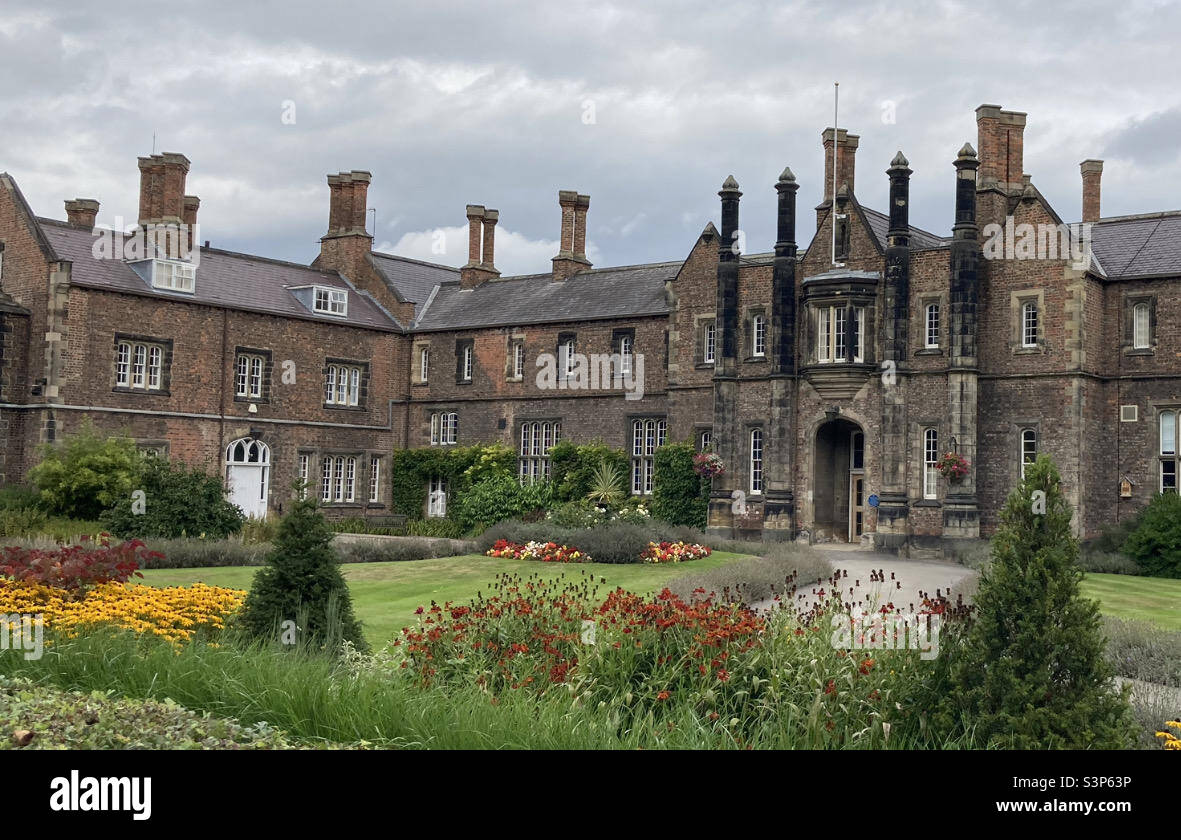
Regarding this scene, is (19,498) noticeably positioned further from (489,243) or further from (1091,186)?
(1091,186)

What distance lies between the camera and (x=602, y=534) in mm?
28000

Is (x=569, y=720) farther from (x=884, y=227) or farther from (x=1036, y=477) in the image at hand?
(x=884, y=227)

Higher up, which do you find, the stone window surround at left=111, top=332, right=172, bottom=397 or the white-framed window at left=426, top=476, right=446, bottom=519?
the stone window surround at left=111, top=332, right=172, bottom=397

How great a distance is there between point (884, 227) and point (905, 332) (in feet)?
Result: 13.6

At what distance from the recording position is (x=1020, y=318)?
106ft

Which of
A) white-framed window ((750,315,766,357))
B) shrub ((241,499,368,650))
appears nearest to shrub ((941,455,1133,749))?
shrub ((241,499,368,650))

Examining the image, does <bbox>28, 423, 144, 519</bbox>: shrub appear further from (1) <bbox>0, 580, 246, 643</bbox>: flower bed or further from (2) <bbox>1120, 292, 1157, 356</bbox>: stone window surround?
(2) <bbox>1120, 292, 1157, 356</bbox>: stone window surround

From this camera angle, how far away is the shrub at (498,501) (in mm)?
39469

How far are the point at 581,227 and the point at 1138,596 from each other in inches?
1028

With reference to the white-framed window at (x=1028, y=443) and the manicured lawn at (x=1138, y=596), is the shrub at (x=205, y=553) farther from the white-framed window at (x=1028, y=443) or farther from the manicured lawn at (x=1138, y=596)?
the white-framed window at (x=1028, y=443)

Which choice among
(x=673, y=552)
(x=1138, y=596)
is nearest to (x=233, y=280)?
(x=673, y=552)

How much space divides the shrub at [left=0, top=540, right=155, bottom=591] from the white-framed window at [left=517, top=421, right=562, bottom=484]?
26436mm

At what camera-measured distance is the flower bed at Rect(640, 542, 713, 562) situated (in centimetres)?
2705
